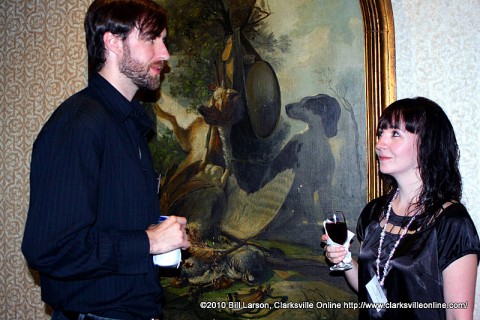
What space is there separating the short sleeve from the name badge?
242 millimetres

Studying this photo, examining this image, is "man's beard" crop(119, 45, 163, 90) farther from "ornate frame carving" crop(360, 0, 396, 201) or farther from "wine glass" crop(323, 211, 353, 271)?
"ornate frame carving" crop(360, 0, 396, 201)

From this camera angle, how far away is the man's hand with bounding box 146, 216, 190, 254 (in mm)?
1601

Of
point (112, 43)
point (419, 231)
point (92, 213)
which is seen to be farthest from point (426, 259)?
point (112, 43)

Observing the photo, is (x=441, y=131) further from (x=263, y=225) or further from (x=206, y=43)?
(x=206, y=43)

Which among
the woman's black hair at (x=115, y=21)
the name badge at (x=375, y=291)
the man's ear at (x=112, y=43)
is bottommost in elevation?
the name badge at (x=375, y=291)

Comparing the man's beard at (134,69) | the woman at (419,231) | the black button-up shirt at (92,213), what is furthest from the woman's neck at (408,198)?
the man's beard at (134,69)

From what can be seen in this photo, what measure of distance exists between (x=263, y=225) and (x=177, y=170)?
606 millimetres

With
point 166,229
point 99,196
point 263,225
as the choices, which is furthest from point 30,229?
point 263,225

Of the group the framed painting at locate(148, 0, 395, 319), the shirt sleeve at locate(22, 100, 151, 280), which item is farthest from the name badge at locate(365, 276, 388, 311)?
the shirt sleeve at locate(22, 100, 151, 280)

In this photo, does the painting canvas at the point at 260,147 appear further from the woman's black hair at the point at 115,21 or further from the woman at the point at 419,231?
the woman's black hair at the point at 115,21

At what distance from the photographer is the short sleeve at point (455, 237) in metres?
1.76

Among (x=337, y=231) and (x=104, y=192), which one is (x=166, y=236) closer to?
(x=104, y=192)

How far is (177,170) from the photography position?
284cm

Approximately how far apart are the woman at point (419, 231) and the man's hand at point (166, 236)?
688 millimetres
